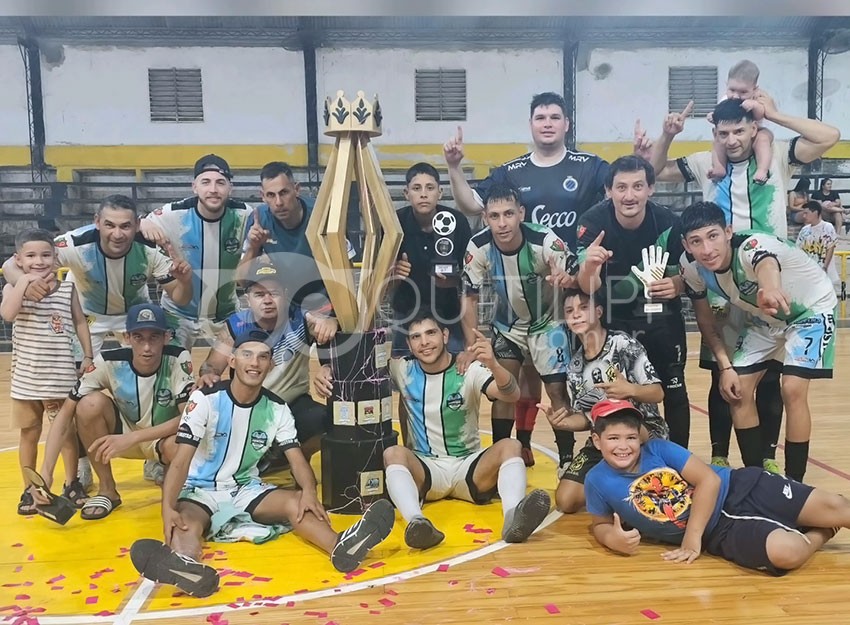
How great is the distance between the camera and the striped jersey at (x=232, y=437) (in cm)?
322

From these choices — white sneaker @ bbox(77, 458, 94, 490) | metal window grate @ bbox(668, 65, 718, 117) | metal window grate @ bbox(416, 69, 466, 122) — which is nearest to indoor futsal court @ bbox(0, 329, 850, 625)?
white sneaker @ bbox(77, 458, 94, 490)

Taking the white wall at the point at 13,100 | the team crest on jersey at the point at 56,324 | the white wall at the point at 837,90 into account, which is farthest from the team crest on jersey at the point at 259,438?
the white wall at the point at 837,90

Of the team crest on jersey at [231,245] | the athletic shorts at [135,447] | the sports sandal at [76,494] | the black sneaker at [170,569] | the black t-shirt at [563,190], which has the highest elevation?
the black t-shirt at [563,190]

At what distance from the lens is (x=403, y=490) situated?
123 inches

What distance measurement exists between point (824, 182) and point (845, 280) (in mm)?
2004

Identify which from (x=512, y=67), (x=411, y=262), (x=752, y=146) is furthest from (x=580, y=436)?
(x=512, y=67)

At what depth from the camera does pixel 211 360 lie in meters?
3.79

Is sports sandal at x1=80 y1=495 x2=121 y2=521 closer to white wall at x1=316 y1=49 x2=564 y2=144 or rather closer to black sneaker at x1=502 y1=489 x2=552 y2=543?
black sneaker at x1=502 y1=489 x2=552 y2=543

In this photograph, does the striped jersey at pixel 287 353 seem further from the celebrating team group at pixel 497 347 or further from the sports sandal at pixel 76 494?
the sports sandal at pixel 76 494

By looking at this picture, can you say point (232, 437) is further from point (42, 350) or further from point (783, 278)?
point (783, 278)

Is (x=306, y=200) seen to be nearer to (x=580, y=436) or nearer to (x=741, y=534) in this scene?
(x=580, y=436)

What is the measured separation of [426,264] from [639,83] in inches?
355

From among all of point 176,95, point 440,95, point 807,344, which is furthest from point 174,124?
point 807,344

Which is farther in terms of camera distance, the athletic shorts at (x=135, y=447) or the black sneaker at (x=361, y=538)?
the athletic shorts at (x=135, y=447)
